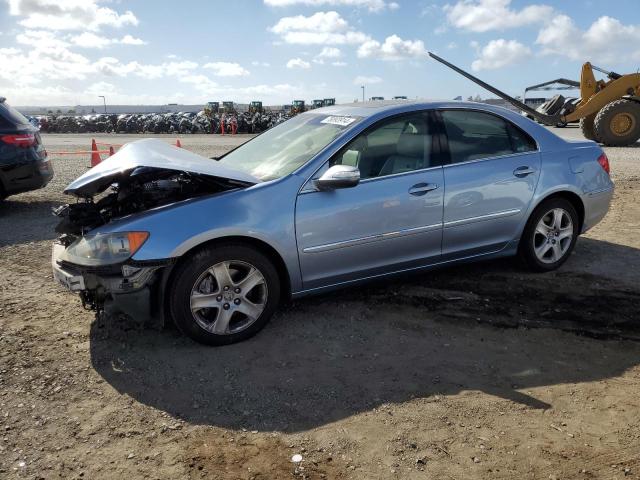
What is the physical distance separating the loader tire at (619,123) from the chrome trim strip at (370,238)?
1425cm

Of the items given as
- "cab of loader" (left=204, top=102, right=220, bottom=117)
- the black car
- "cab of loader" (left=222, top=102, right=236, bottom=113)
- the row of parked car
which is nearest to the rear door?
the black car

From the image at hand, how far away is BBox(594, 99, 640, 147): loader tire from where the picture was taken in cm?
1581

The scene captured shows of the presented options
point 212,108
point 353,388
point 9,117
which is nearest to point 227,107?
point 212,108

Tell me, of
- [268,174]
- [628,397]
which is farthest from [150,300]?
[628,397]

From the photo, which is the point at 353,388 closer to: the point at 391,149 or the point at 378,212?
the point at 378,212

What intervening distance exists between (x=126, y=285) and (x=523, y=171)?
10.8ft

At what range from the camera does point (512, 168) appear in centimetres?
457

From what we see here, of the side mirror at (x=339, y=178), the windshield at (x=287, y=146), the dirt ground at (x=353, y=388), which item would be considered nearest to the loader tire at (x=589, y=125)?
the dirt ground at (x=353, y=388)

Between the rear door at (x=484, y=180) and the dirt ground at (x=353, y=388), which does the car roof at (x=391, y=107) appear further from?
the dirt ground at (x=353, y=388)

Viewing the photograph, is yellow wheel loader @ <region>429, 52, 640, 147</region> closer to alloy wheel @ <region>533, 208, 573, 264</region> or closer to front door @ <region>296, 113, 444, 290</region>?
alloy wheel @ <region>533, 208, 573, 264</region>

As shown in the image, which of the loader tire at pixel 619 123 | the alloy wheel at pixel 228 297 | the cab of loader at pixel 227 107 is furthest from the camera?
the cab of loader at pixel 227 107

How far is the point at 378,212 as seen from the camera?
A: 3977 millimetres

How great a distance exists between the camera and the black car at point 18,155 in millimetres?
7348

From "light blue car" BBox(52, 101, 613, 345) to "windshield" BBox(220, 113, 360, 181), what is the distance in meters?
0.02
